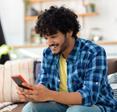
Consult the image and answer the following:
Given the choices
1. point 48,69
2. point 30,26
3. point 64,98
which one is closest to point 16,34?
point 30,26

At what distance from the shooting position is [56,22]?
79.3 inches

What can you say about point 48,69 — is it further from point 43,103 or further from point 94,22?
point 94,22

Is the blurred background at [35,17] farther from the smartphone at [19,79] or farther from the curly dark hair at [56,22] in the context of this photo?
the smartphone at [19,79]

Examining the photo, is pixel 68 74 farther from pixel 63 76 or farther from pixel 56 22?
pixel 56 22

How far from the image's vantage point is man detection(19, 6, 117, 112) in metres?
1.90

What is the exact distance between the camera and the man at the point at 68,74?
A: 6.25 ft

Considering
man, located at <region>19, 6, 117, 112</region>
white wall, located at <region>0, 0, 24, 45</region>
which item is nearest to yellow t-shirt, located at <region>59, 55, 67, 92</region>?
man, located at <region>19, 6, 117, 112</region>

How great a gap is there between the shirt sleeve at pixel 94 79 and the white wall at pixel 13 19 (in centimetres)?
346

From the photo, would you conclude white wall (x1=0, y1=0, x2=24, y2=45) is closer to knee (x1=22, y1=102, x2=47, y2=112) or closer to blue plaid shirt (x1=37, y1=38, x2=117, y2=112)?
blue plaid shirt (x1=37, y1=38, x2=117, y2=112)

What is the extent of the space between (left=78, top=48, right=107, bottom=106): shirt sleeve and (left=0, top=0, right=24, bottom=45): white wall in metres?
3.46

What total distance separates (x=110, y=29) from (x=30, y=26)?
1.30 m

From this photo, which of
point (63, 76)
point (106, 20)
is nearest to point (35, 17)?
point (106, 20)

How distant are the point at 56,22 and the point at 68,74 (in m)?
0.33

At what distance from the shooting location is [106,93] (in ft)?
6.63
